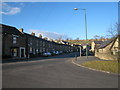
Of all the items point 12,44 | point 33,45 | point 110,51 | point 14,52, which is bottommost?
point 14,52

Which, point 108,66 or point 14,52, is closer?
point 108,66

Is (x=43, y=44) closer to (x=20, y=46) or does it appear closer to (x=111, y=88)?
(x=20, y=46)

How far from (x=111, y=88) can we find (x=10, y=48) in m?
27.6

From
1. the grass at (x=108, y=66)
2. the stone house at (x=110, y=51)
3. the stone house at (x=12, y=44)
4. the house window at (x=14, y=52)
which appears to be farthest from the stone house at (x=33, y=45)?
the grass at (x=108, y=66)

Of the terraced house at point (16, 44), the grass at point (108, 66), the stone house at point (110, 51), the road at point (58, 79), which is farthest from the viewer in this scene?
the terraced house at point (16, 44)

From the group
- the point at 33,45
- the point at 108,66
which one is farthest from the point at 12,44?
the point at 108,66

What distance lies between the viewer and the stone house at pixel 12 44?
92.7 ft

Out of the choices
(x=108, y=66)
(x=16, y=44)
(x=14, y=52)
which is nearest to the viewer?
(x=108, y=66)

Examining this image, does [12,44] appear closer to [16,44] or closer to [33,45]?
[16,44]

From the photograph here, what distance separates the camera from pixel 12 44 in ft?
100

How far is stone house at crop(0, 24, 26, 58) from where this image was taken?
28.2m

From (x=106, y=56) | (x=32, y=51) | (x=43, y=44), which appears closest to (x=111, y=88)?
(x=106, y=56)

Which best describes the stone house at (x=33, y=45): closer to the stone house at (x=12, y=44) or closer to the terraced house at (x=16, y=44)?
the terraced house at (x=16, y=44)

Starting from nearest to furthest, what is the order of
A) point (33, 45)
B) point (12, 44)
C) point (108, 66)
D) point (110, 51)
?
point (108, 66)
point (110, 51)
point (12, 44)
point (33, 45)
